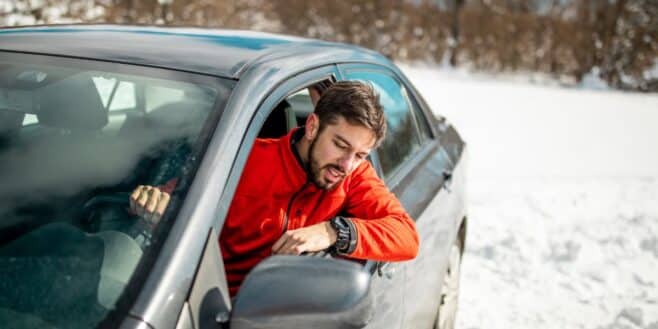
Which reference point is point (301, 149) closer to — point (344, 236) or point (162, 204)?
point (344, 236)

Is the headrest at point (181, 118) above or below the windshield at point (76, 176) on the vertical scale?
above

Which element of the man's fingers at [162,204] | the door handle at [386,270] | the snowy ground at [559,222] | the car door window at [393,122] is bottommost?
the snowy ground at [559,222]

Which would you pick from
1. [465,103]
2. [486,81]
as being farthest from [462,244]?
[486,81]

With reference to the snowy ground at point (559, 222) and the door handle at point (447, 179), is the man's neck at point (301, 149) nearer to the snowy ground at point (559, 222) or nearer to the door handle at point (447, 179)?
the door handle at point (447, 179)

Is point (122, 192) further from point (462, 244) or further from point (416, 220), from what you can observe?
point (462, 244)

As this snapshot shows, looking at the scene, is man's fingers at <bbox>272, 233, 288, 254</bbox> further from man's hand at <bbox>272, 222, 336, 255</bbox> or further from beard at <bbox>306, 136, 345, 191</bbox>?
beard at <bbox>306, 136, 345, 191</bbox>

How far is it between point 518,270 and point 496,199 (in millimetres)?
1795

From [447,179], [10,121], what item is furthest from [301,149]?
[447,179]

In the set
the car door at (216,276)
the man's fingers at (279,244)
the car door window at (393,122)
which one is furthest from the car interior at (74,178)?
the car door window at (393,122)

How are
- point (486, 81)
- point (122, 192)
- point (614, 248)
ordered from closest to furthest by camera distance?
1. point (122, 192)
2. point (614, 248)
3. point (486, 81)

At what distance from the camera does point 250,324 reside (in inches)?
41.9

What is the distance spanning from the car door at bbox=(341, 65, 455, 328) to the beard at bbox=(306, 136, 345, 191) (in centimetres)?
31

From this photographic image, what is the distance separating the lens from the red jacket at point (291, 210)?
1537 millimetres

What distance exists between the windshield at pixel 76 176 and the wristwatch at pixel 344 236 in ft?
1.53
